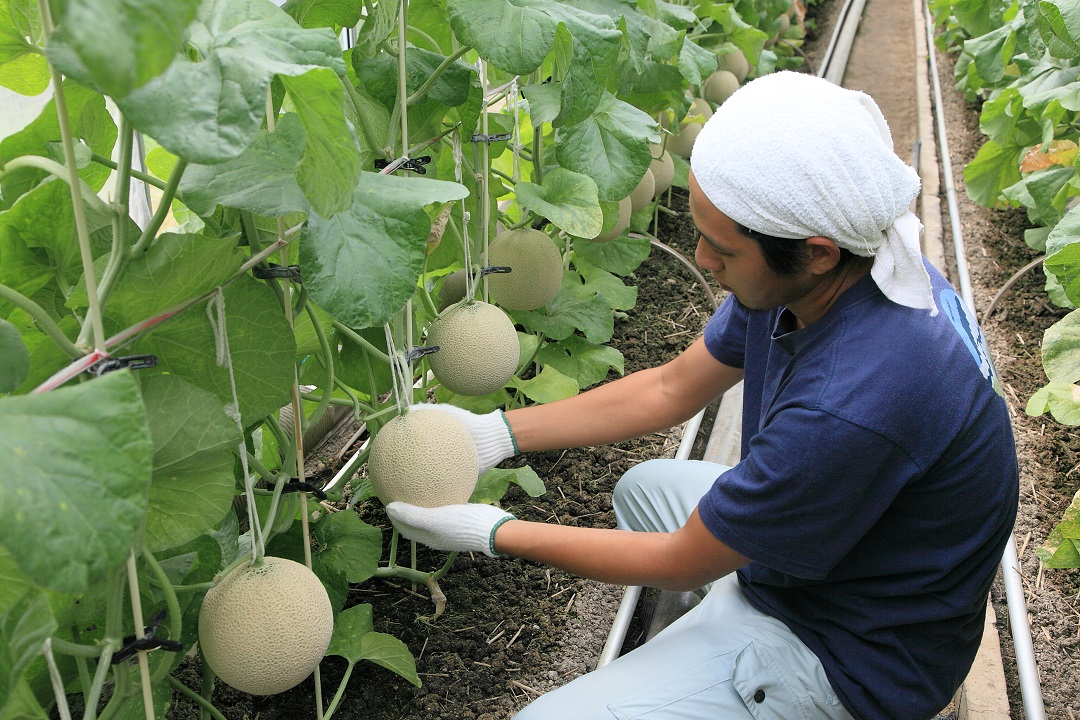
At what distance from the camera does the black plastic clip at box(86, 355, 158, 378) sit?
975 millimetres

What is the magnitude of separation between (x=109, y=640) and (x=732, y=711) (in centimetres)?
109

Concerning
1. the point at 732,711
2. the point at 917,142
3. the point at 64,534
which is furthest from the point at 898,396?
the point at 917,142

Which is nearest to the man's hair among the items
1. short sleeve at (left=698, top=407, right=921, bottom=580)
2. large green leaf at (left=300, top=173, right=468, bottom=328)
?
short sleeve at (left=698, top=407, right=921, bottom=580)

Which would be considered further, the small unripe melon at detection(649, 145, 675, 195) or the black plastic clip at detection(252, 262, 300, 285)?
the small unripe melon at detection(649, 145, 675, 195)

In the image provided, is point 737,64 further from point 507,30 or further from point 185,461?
point 185,461

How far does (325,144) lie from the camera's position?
100cm

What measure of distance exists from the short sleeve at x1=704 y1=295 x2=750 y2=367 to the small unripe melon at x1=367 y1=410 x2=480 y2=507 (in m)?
0.66

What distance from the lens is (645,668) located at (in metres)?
1.78

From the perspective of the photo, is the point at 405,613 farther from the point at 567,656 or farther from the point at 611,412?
the point at 611,412

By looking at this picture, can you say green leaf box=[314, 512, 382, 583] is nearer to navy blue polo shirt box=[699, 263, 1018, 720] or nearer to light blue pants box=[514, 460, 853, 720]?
light blue pants box=[514, 460, 853, 720]

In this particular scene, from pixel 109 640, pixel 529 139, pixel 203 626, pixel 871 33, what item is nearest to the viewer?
pixel 109 640

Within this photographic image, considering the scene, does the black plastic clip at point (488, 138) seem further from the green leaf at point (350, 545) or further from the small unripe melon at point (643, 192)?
the small unripe melon at point (643, 192)

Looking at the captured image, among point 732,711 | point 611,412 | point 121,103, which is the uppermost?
point 121,103

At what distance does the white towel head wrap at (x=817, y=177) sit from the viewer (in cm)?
145
